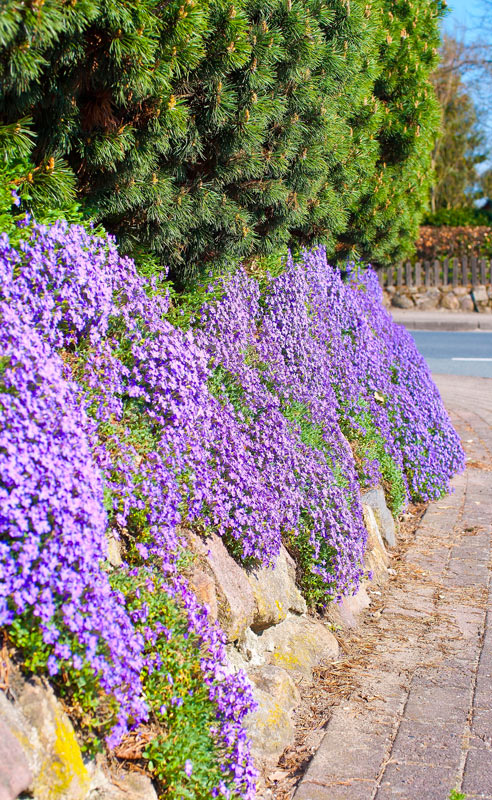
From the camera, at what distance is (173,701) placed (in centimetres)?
254

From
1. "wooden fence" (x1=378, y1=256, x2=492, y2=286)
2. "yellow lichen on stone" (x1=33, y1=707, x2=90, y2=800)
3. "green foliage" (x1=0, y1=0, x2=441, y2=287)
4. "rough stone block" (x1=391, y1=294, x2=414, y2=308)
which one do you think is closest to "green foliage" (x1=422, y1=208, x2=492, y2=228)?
"wooden fence" (x1=378, y1=256, x2=492, y2=286)

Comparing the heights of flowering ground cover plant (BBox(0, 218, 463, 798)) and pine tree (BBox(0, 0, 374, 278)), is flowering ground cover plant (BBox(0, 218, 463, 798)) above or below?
below

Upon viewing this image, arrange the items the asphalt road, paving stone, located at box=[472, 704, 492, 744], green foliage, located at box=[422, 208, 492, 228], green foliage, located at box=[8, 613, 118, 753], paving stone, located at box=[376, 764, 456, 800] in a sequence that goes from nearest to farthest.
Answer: green foliage, located at box=[8, 613, 118, 753]
paving stone, located at box=[376, 764, 456, 800]
paving stone, located at box=[472, 704, 492, 744]
the asphalt road
green foliage, located at box=[422, 208, 492, 228]

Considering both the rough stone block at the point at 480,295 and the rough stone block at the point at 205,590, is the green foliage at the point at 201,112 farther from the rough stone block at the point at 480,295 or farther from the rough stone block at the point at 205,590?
the rough stone block at the point at 480,295

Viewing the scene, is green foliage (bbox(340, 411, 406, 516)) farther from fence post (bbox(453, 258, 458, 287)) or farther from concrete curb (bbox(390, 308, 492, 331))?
fence post (bbox(453, 258, 458, 287))

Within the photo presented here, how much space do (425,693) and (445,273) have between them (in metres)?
17.6

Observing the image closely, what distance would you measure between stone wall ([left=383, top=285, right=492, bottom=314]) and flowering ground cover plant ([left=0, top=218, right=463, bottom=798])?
15011mm

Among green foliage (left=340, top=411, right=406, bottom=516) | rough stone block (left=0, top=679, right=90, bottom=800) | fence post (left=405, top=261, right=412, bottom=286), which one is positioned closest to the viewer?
rough stone block (left=0, top=679, right=90, bottom=800)

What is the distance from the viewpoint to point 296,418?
4594 mm

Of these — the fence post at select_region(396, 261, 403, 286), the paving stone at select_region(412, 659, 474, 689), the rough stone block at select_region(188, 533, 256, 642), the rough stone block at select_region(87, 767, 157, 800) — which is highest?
the fence post at select_region(396, 261, 403, 286)

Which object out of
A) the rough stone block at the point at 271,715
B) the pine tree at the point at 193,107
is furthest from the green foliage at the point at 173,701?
the pine tree at the point at 193,107

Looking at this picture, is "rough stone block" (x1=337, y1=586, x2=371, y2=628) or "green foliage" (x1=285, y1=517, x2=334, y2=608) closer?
"green foliage" (x1=285, y1=517, x2=334, y2=608)

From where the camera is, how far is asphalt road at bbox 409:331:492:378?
42.6ft

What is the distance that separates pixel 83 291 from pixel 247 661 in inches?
64.9
